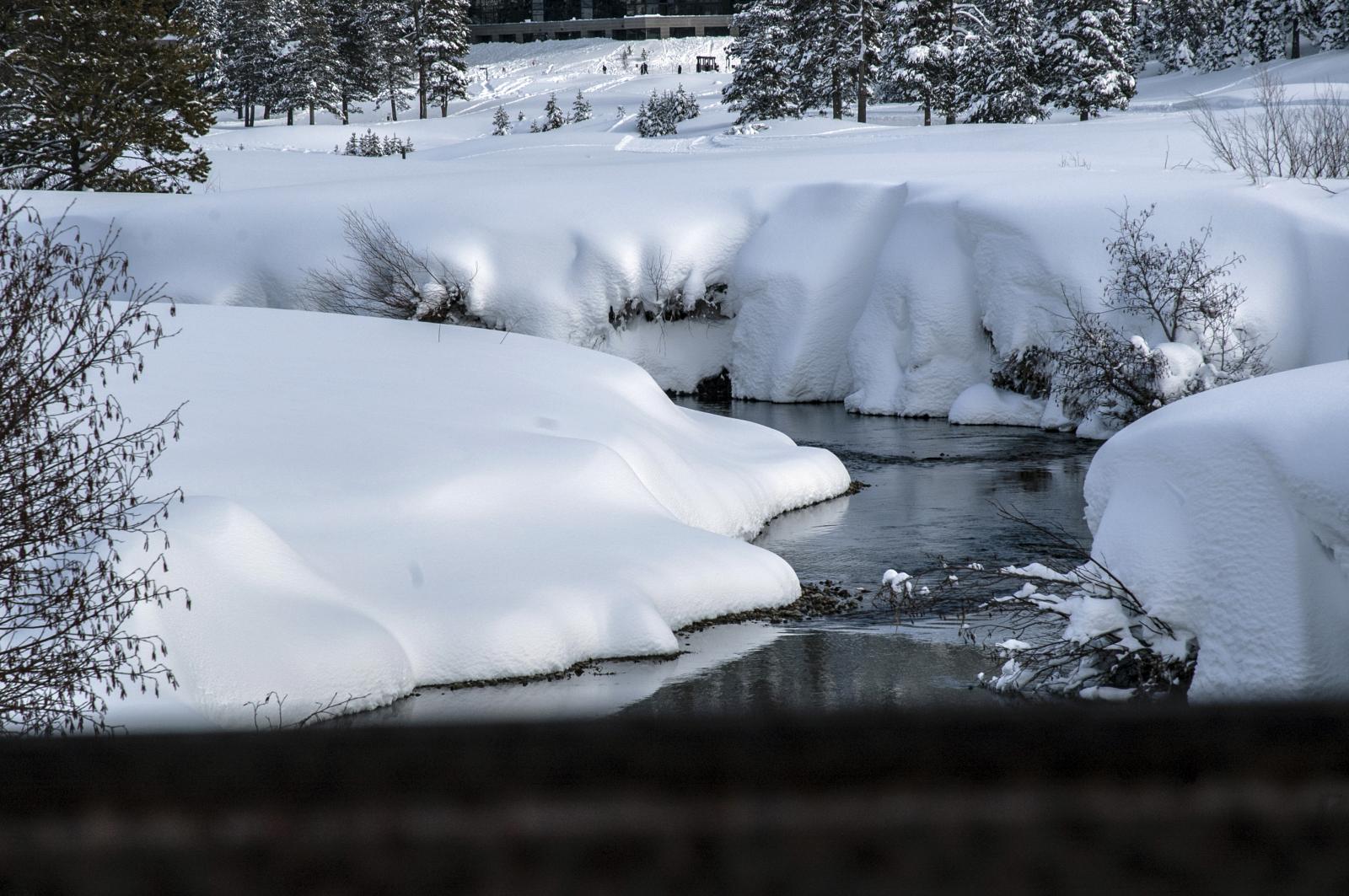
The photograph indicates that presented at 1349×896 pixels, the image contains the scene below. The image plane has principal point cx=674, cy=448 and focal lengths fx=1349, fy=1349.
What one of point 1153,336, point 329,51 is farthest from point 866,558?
point 329,51

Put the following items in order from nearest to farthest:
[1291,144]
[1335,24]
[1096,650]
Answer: [1096,650], [1291,144], [1335,24]

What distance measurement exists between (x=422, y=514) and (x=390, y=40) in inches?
2555

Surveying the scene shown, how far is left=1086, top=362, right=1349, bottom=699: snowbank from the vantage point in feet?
25.8

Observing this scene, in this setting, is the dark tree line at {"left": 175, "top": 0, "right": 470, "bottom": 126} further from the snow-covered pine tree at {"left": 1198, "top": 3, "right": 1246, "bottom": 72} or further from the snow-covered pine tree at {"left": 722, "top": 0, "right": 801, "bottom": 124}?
the snow-covered pine tree at {"left": 1198, "top": 3, "right": 1246, "bottom": 72}

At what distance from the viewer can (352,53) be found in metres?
74.0

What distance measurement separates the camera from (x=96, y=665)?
7.22 m

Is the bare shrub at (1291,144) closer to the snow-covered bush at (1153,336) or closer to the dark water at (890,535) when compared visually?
the snow-covered bush at (1153,336)

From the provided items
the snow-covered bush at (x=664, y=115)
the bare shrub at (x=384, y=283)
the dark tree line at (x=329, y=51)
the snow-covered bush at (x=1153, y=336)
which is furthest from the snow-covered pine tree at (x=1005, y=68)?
the bare shrub at (x=384, y=283)

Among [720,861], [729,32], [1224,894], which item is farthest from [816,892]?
[729,32]

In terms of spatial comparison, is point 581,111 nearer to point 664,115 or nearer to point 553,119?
point 553,119

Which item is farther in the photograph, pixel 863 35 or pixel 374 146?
pixel 374 146

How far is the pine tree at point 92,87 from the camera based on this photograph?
32344 mm

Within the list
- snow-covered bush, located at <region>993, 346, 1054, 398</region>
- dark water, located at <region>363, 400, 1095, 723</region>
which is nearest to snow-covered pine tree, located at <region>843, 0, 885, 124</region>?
snow-covered bush, located at <region>993, 346, 1054, 398</region>

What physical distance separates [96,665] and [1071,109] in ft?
173
